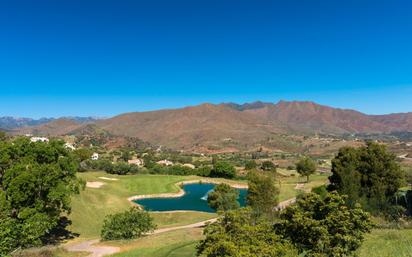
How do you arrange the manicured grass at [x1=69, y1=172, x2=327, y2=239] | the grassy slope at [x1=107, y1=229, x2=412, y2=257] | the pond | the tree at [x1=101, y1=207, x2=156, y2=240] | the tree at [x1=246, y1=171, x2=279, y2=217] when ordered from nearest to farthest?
the grassy slope at [x1=107, y1=229, x2=412, y2=257]
the tree at [x1=101, y1=207, x2=156, y2=240]
the tree at [x1=246, y1=171, x2=279, y2=217]
the manicured grass at [x1=69, y1=172, x2=327, y2=239]
the pond

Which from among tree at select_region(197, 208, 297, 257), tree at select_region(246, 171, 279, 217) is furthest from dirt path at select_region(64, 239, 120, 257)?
tree at select_region(246, 171, 279, 217)

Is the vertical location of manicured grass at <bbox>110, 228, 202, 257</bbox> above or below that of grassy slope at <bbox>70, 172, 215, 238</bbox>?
above

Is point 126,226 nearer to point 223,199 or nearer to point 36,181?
point 36,181

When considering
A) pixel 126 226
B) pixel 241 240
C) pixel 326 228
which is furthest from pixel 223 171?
pixel 241 240

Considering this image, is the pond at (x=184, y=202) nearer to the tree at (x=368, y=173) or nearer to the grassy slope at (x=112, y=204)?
the grassy slope at (x=112, y=204)

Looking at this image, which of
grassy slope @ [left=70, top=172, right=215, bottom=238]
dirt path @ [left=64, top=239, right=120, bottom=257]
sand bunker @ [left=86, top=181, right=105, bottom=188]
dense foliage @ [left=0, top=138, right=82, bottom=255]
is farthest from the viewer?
sand bunker @ [left=86, top=181, right=105, bottom=188]

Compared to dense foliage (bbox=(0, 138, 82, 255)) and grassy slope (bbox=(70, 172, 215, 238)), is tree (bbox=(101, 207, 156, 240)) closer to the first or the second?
dense foliage (bbox=(0, 138, 82, 255))
